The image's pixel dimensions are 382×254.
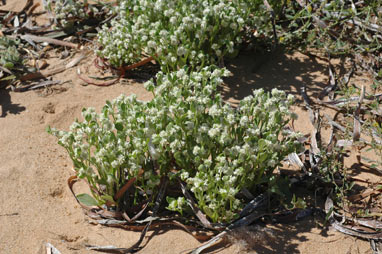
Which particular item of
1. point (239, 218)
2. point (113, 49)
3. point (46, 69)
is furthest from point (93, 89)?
point (239, 218)

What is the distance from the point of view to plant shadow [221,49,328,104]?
175 inches

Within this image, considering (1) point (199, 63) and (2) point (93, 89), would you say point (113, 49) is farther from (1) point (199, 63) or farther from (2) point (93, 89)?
(1) point (199, 63)

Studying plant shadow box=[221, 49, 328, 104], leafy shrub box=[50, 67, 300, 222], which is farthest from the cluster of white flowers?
leafy shrub box=[50, 67, 300, 222]

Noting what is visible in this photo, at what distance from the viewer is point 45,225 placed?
3.09m

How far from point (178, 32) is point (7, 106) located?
1776 mm

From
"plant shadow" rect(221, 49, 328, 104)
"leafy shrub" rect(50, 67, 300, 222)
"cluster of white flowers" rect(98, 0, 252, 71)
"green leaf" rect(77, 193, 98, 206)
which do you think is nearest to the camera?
"leafy shrub" rect(50, 67, 300, 222)

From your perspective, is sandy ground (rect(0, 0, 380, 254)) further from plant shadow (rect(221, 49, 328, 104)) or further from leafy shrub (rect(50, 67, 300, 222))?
leafy shrub (rect(50, 67, 300, 222))

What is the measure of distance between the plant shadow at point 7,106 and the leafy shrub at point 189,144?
1444 millimetres

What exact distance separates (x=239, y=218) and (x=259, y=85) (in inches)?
70.7

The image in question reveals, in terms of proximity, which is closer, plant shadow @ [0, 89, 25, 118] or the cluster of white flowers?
the cluster of white flowers

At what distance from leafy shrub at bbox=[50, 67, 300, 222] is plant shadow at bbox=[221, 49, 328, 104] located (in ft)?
4.18

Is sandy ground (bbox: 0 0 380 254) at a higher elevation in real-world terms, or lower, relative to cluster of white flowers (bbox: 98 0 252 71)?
lower

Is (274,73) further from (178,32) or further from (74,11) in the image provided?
(74,11)

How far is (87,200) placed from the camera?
3.09 metres
